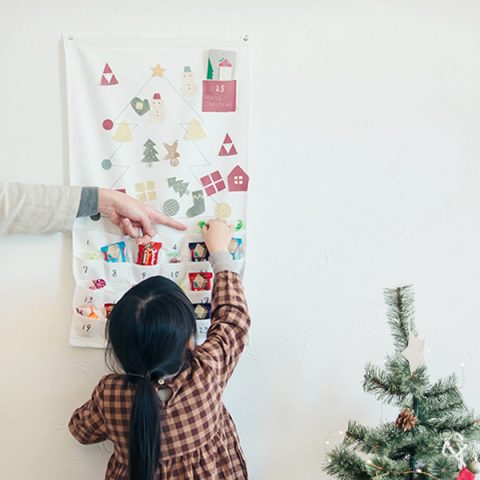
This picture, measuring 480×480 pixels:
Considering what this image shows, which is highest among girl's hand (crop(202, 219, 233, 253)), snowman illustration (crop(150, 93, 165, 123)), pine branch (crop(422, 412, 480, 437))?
snowman illustration (crop(150, 93, 165, 123))

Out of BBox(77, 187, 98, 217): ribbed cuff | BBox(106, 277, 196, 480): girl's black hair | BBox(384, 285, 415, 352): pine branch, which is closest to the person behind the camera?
BBox(106, 277, 196, 480): girl's black hair

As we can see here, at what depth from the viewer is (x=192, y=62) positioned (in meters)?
1.20

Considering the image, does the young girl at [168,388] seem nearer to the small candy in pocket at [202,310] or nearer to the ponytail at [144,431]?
the ponytail at [144,431]

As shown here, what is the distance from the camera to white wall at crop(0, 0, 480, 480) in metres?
1.22

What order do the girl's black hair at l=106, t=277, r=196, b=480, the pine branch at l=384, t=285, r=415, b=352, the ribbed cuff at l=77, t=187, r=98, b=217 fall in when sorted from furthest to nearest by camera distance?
the ribbed cuff at l=77, t=187, r=98, b=217 → the pine branch at l=384, t=285, r=415, b=352 → the girl's black hair at l=106, t=277, r=196, b=480

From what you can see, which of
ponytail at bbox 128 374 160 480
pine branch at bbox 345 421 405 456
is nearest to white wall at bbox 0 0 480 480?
pine branch at bbox 345 421 405 456

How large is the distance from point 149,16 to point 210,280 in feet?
2.12

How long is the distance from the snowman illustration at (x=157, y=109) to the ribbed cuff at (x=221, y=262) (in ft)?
1.13

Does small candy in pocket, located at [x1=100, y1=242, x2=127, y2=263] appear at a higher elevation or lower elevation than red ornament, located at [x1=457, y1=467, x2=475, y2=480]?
higher

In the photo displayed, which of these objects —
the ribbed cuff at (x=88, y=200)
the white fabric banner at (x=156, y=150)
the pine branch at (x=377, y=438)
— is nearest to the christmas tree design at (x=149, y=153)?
the white fabric banner at (x=156, y=150)

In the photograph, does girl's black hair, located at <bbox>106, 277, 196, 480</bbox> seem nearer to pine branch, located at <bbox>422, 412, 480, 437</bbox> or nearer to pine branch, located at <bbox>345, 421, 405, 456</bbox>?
pine branch, located at <bbox>345, 421, 405, 456</bbox>

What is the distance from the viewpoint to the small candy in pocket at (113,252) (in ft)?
4.05

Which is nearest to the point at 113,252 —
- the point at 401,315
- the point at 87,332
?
the point at 87,332

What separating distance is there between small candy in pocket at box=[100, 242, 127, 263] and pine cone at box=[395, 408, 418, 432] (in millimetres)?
715
